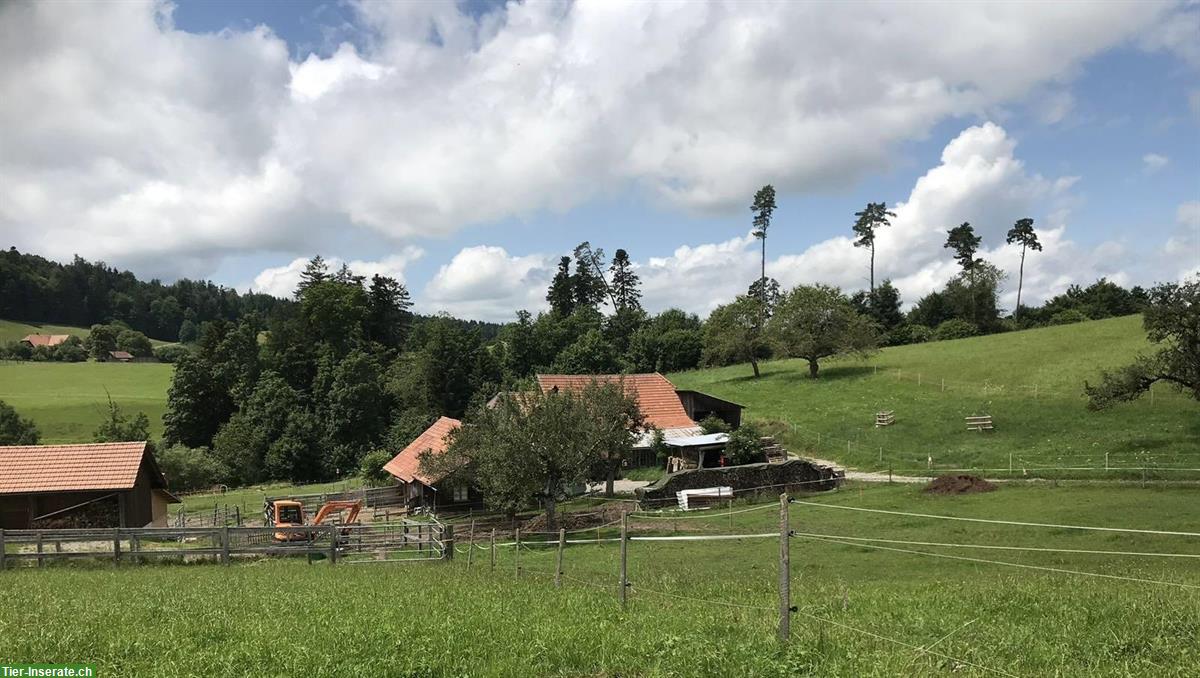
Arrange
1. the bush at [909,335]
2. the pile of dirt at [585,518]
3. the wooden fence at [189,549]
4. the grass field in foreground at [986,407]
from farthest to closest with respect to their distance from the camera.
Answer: the bush at [909,335]
the grass field in foreground at [986,407]
the pile of dirt at [585,518]
the wooden fence at [189,549]

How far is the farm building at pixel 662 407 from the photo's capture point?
140 feet

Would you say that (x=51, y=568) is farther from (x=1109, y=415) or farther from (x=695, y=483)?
(x=1109, y=415)

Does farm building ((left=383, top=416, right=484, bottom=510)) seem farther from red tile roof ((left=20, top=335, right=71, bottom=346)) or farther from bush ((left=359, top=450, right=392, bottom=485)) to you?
red tile roof ((left=20, top=335, right=71, bottom=346))

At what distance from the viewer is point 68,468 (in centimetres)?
2889

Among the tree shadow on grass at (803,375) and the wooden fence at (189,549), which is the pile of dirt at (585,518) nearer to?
the wooden fence at (189,549)

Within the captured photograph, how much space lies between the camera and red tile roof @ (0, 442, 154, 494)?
28.1m

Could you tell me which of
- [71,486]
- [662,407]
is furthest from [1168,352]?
[71,486]

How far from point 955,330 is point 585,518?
68.5m

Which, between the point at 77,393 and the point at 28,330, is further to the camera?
the point at 28,330

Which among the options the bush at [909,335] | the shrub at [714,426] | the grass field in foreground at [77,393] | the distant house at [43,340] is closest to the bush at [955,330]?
the bush at [909,335]

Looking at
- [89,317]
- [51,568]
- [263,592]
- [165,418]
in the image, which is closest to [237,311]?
[89,317]

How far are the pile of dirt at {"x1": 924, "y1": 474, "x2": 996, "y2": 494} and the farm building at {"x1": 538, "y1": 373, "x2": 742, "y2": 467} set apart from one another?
15.6m

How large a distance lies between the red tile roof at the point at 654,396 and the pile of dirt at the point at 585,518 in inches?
531

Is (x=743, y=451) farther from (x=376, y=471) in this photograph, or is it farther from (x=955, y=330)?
(x=955, y=330)
